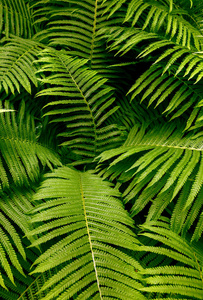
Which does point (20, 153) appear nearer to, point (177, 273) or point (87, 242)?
point (87, 242)

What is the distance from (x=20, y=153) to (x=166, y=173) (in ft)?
2.21

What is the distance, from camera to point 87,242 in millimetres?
788

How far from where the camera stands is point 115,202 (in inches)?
38.5

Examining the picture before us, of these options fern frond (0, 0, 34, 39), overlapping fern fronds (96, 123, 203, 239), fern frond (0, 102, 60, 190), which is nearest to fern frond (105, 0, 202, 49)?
overlapping fern fronds (96, 123, 203, 239)

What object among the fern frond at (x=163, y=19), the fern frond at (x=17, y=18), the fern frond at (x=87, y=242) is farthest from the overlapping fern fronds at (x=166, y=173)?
the fern frond at (x=17, y=18)

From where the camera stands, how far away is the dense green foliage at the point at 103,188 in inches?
29.6

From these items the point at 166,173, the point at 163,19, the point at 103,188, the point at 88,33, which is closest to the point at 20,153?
the point at 103,188

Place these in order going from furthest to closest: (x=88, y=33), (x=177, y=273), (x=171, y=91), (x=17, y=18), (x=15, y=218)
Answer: (x=17, y=18) → (x=88, y=33) → (x=171, y=91) → (x=15, y=218) → (x=177, y=273)

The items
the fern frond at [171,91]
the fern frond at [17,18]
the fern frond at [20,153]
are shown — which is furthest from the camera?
the fern frond at [17,18]

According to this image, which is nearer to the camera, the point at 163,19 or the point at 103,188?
the point at 103,188

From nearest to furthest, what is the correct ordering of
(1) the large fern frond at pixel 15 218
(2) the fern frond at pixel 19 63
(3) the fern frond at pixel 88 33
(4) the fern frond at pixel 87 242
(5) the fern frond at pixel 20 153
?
(4) the fern frond at pixel 87 242, (1) the large fern frond at pixel 15 218, (5) the fern frond at pixel 20 153, (2) the fern frond at pixel 19 63, (3) the fern frond at pixel 88 33

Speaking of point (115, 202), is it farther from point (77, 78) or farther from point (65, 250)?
point (77, 78)

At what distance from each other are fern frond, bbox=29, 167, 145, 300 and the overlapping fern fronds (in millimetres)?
126

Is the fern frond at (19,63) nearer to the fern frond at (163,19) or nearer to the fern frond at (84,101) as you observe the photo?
the fern frond at (84,101)
